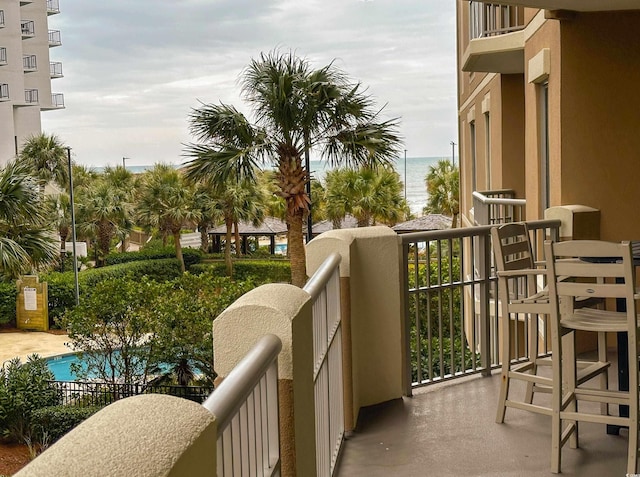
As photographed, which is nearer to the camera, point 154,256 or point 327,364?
point 327,364

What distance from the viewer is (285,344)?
312 cm

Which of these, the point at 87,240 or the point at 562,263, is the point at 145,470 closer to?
the point at 562,263

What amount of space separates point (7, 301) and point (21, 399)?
22.5 metres

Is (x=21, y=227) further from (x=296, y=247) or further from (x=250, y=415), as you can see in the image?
(x=250, y=415)

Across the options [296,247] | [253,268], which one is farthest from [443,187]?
[296,247]

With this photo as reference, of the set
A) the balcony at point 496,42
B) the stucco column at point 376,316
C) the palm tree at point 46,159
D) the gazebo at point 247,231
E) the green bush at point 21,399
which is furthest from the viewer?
the palm tree at point 46,159

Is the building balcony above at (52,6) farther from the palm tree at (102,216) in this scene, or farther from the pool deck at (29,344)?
the pool deck at (29,344)

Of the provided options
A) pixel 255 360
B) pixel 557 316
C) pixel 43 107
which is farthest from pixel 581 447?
pixel 43 107

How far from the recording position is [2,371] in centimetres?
2572

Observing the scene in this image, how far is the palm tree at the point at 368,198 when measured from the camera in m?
50.0

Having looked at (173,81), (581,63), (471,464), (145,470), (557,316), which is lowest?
(471,464)

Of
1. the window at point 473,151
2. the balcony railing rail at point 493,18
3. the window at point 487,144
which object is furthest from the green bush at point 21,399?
the balcony railing rail at point 493,18

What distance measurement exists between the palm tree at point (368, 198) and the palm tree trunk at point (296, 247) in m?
24.3

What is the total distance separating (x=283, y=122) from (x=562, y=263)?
19.5 m
